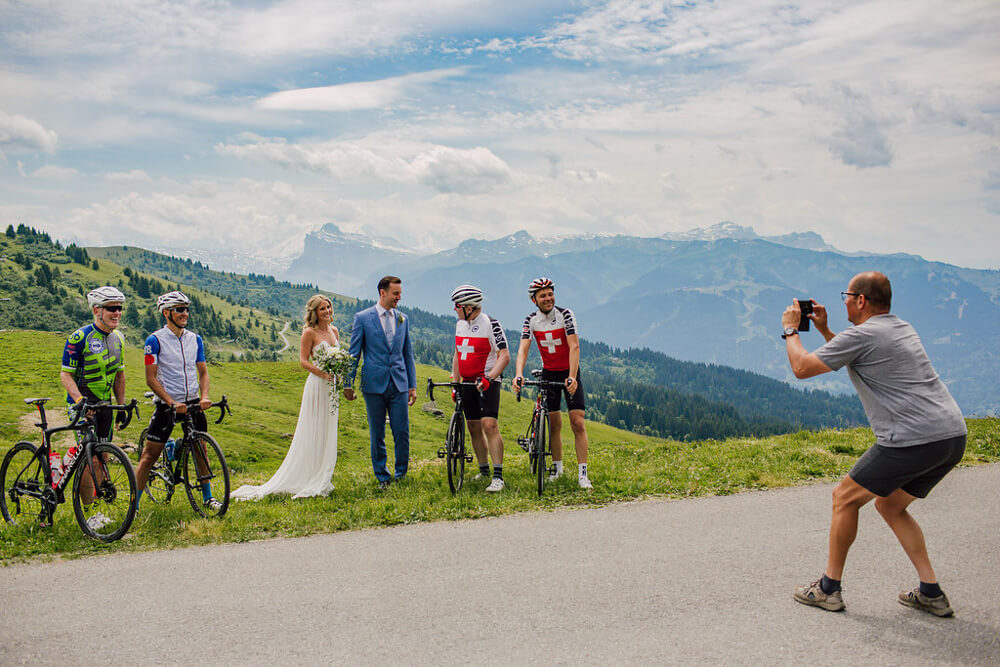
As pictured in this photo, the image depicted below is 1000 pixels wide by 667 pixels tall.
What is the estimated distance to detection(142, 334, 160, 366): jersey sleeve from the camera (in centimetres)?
980

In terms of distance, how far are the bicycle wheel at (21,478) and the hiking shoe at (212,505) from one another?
6.95 ft

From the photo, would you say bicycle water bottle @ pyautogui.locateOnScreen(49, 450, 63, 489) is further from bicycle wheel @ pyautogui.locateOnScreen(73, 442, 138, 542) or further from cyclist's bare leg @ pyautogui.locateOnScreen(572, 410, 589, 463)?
cyclist's bare leg @ pyautogui.locateOnScreen(572, 410, 589, 463)

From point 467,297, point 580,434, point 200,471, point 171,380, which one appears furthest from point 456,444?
point 171,380

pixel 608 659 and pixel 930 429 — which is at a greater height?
pixel 930 429

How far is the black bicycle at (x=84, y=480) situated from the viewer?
8.91 metres

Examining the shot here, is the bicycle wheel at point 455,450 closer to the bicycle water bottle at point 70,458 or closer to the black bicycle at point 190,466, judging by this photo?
the black bicycle at point 190,466

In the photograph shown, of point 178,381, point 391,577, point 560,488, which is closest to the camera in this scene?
point 391,577

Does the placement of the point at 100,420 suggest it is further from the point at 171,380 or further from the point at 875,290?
the point at 875,290

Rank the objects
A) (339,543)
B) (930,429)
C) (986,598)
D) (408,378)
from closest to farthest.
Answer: (930,429), (986,598), (339,543), (408,378)

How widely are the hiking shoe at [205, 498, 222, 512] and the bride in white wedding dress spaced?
1093 millimetres

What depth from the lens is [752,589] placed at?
6.79m

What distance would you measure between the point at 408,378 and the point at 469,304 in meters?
2.03

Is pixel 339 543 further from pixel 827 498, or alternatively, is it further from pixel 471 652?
pixel 827 498

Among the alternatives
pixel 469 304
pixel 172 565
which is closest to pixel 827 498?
pixel 469 304
